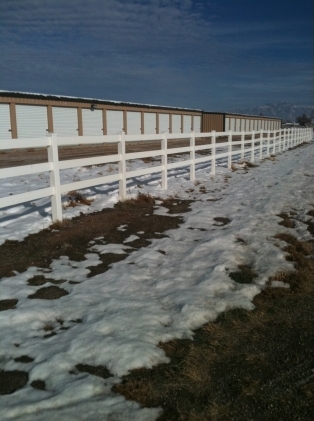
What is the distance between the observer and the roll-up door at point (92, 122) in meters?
35.2

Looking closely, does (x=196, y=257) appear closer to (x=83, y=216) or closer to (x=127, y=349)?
(x=127, y=349)

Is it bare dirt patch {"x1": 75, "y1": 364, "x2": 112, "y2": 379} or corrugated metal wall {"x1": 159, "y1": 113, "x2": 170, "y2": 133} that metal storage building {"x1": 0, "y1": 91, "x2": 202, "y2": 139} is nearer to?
corrugated metal wall {"x1": 159, "y1": 113, "x2": 170, "y2": 133}

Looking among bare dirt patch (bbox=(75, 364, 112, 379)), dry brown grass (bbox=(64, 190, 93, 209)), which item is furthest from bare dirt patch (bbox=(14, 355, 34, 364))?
dry brown grass (bbox=(64, 190, 93, 209))

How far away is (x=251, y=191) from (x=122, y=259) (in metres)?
5.86

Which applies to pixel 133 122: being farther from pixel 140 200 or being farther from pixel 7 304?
pixel 7 304

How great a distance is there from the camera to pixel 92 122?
1420 inches

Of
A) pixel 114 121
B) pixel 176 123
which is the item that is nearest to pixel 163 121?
pixel 176 123

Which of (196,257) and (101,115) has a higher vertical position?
(101,115)

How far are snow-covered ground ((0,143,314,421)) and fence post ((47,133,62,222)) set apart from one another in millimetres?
246

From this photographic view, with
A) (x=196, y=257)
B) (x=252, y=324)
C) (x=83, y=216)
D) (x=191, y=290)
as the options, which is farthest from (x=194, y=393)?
(x=83, y=216)

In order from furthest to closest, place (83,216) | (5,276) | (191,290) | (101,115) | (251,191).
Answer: (101,115)
(251,191)
(83,216)
(5,276)
(191,290)

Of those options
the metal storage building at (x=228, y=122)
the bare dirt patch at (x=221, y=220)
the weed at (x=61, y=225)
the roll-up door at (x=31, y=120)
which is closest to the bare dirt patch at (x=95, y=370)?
the weed at (x=61, y=225)

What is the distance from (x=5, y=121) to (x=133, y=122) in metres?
15.9

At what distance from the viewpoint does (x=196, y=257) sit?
5137mm
